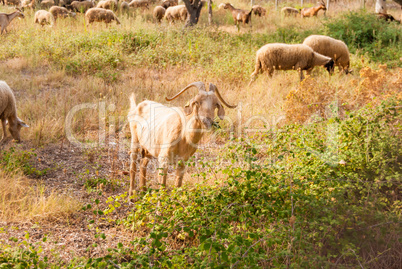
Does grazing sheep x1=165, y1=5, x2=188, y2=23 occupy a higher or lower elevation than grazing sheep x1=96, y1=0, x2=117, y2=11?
lower

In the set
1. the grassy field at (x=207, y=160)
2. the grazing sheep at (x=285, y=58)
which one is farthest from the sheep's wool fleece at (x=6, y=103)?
the grazing sheep at (x=285, y=58)

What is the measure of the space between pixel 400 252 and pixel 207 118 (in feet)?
7.92

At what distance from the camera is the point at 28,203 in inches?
193

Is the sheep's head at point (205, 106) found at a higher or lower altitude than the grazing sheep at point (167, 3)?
lower

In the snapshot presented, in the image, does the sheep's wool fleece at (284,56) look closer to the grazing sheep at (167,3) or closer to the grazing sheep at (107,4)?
the grazing sheep at (107,4)

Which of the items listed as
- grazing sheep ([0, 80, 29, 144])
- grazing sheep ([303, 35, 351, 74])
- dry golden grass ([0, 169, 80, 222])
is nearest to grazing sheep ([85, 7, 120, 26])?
grazing sheep ([303, 35, 351, 74])

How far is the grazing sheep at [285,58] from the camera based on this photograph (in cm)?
1045

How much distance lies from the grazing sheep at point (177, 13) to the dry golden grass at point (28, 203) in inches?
581

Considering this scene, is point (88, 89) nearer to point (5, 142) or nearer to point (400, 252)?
point (5, 142)

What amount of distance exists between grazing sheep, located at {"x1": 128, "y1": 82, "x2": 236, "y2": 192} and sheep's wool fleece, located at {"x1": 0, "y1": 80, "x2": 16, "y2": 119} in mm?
2682

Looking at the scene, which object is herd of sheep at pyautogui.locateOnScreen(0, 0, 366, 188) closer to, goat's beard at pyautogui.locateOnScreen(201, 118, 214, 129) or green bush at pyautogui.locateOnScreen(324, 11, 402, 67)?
goat's beard at pyautogui.locateOnScreen(201, 118, 214, 129)

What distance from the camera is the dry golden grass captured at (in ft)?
15.3

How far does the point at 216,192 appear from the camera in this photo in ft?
13.5

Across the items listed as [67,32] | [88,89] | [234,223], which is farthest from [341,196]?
[67,32]
